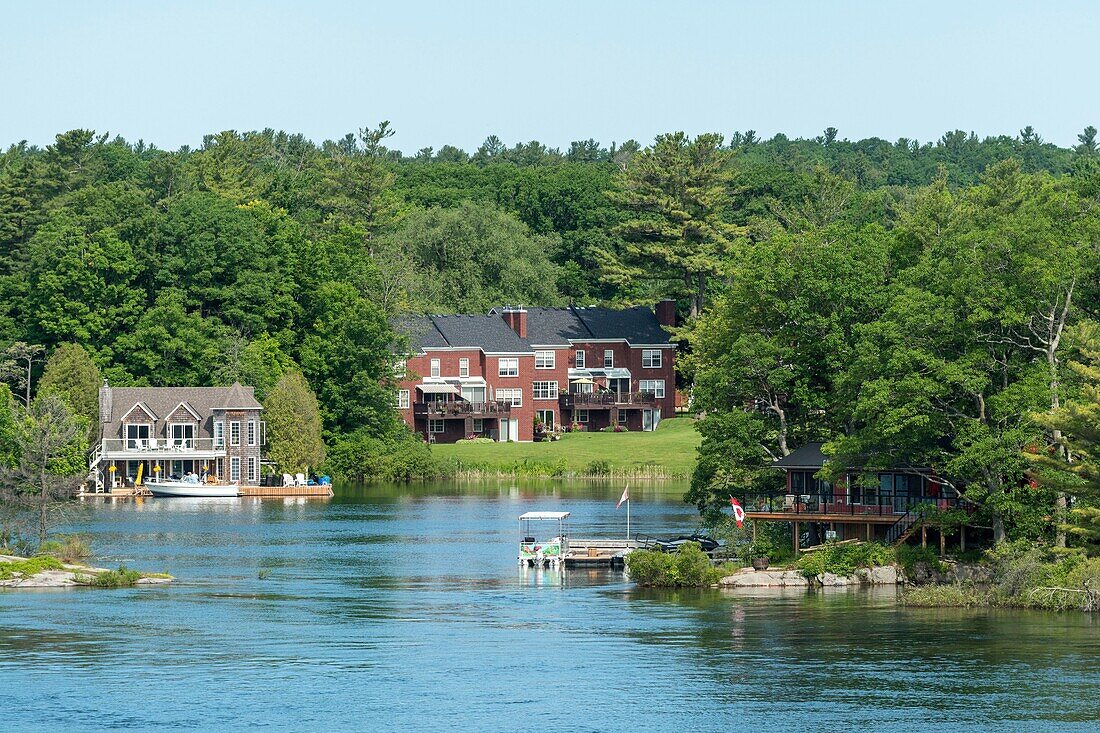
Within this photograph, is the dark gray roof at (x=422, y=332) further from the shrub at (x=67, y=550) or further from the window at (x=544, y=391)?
the shrub at (x=67, y=550)

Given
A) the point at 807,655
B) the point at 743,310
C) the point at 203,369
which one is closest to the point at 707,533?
the point at 743,310

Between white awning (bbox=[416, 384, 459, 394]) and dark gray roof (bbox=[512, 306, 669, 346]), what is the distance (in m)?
7.75

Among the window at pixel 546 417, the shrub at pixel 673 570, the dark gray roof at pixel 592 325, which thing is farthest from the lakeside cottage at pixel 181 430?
the shrub at pixel 673 570

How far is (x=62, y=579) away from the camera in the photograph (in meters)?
63.8

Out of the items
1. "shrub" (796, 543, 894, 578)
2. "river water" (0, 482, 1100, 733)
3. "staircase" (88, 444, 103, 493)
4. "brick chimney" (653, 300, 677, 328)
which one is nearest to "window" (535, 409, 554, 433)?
"brick chimney" (653, 300, 677, 328)

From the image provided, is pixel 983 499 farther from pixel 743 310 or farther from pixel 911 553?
pixel 743 310

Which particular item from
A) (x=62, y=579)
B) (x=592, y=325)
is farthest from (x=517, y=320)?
(x=62, y=579)

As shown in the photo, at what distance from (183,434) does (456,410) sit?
22.2 m

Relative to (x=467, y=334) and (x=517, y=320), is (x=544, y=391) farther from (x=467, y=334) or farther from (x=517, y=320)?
(x=467, y=334)

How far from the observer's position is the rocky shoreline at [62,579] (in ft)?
208

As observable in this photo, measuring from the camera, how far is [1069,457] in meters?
57.1

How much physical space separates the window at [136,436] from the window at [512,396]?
28.1 metres

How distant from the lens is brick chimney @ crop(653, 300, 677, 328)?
132 m

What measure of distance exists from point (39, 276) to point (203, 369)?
12.4 m
